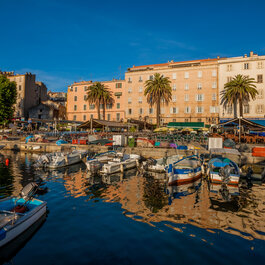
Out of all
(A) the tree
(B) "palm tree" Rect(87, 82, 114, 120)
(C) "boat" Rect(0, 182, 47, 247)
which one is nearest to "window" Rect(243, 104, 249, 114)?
(B) "palm tree" Rect(87, 82, 114, 120)

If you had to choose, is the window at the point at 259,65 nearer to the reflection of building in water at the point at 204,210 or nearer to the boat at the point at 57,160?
the reflection of building in water at the point at 204,210

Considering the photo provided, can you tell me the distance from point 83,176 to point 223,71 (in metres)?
45.9

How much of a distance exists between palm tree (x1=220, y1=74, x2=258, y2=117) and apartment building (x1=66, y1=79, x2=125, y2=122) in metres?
28.2

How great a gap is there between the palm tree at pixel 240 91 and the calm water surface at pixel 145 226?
111ft

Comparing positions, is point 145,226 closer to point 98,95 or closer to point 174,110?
point 174,110

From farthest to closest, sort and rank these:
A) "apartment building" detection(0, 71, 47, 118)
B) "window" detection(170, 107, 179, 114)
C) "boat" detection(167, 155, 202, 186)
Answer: "apartment building" detection(0, 71, 47, 118) → "window" detection(170, 107, 179, 114) → "boat" detection(167, 155, 202, 186)

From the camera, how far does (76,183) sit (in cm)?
1588

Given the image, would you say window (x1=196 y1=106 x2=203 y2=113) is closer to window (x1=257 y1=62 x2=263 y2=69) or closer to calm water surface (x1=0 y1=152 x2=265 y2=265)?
window (x1=257 y1=62 x2=263 y2=69)

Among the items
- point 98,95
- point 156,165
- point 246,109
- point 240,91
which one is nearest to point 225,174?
point 156,165

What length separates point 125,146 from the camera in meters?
29.7

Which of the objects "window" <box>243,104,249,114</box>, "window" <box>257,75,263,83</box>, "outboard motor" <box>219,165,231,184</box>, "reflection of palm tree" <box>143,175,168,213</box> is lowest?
"reflection of palm tree" <box>143,175,168,213</box>

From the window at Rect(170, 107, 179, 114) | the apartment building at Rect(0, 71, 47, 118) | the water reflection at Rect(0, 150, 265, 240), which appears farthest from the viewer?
the apartment building at Rect(0, 71, 47, 118)

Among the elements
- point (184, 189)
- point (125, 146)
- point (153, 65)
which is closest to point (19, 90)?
point (153, 65)

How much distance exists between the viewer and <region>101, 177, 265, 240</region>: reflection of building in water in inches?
357
